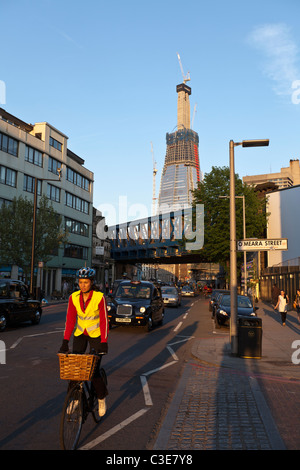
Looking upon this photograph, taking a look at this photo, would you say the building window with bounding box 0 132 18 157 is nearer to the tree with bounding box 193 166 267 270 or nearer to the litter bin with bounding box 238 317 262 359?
A: the tree with bounding box 193 166 267 270

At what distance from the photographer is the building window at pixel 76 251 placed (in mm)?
55969

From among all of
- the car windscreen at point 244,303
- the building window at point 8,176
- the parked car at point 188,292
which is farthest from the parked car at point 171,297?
the building window at point 8,176

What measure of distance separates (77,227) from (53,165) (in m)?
11.2

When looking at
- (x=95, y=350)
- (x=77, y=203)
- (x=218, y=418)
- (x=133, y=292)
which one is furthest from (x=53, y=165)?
(x=218, y=418)

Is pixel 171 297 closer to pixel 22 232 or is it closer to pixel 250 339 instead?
pixel 22 232

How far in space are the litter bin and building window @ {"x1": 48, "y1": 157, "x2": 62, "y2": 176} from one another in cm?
4496

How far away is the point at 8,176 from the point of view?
42531 millimetres

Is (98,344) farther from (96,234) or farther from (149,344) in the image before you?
(96,234)

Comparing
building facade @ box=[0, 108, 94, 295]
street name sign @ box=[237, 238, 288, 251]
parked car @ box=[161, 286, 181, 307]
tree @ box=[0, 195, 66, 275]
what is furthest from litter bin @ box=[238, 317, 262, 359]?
tree @ box=[0, 195, 66, 275]

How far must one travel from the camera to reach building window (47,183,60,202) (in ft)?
169

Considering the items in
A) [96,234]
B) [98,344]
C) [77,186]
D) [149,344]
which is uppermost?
[77,186]

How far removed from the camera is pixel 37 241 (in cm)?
3556
